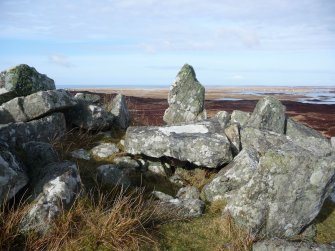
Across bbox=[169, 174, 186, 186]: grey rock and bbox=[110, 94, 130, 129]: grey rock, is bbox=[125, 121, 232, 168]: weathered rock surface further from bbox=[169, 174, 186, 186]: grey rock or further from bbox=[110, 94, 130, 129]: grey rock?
bbox=[110, 94, 130, 129]: grey rock

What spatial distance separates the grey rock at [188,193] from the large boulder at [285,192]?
4.60ft

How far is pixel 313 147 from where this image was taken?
790cm

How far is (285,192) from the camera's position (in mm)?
7430

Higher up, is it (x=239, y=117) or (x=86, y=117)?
(x=86, y=117)

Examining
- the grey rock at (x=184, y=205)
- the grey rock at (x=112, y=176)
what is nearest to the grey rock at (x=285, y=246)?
the grey rock at (x=184, y=205)

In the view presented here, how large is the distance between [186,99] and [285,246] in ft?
26.1

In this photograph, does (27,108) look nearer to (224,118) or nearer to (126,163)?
(126,163)

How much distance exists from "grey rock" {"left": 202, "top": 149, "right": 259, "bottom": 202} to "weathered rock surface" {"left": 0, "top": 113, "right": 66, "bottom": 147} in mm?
4637

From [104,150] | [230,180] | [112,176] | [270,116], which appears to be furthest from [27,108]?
[270,116]

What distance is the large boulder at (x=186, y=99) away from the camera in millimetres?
13539

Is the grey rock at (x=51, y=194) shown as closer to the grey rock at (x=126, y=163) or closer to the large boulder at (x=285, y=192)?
the grey rock at (x=126, y=163)

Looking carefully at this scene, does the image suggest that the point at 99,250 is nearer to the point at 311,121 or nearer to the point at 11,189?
the point at 11,189

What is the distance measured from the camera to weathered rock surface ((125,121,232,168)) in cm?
960

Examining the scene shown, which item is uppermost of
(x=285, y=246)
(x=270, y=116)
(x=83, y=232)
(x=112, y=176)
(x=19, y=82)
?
(x=19, y=82)
